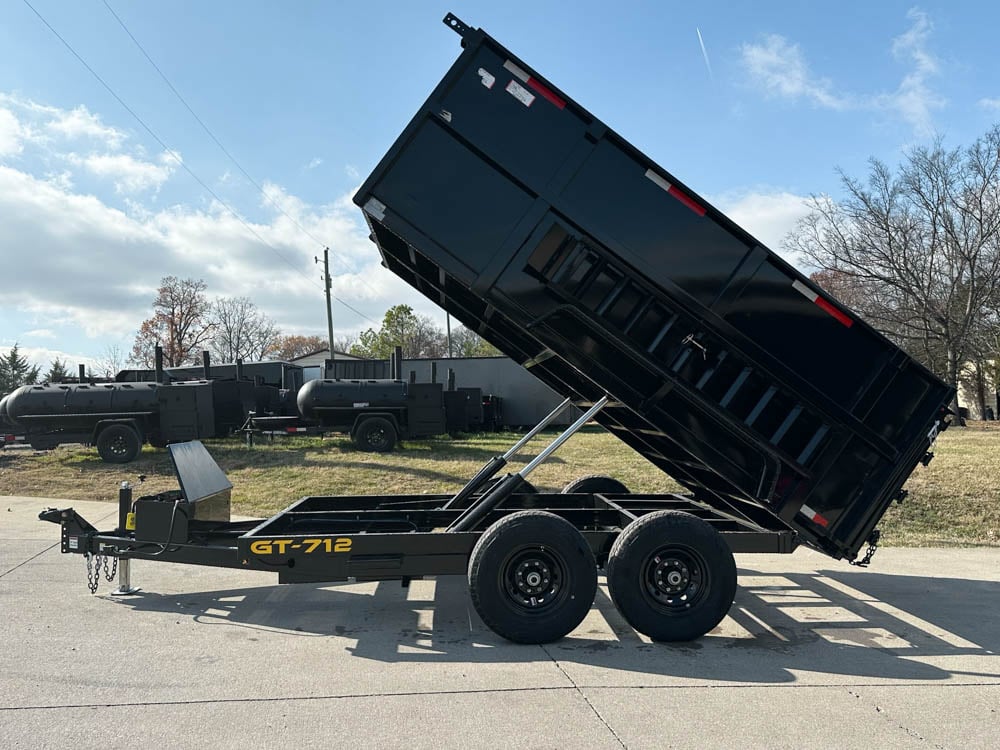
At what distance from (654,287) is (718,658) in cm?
239

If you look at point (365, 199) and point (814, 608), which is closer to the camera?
point (365, 199)

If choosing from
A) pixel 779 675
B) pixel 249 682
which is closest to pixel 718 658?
pixel 779 675

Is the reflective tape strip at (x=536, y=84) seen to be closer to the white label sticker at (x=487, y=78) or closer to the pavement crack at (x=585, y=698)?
the white label sticker at (x=487, y=78)

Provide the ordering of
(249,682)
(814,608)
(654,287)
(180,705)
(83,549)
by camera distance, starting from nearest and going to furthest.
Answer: (180,705), (249,682), (654,287), (83,549), (814,608)

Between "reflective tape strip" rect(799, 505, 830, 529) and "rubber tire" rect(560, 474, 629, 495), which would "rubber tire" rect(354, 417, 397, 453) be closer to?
"rubber tire" rect(560, 474, 629, 495)

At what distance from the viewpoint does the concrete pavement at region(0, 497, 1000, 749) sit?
3301 mm

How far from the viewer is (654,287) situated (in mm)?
4652

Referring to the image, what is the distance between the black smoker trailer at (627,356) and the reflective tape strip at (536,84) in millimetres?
14

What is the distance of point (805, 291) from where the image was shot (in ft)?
15.5

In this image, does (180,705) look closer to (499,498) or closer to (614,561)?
(499,498)

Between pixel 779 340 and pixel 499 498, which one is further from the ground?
pixel 779 340

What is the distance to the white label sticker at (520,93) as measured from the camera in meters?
Result: 4.59

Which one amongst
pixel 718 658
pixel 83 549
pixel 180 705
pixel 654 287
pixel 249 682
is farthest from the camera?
pixel 83 549

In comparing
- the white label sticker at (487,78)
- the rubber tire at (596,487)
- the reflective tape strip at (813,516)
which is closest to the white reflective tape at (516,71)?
the white label sticker at (487,78)
